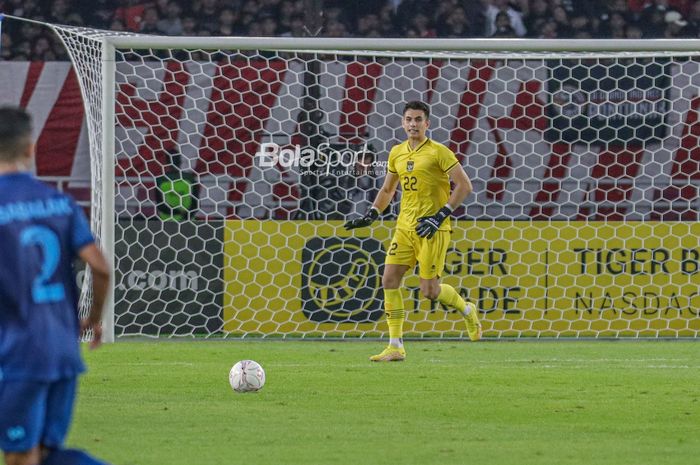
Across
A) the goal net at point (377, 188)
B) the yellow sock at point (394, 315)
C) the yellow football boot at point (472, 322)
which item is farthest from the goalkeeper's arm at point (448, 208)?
the goal net at point (377, 188)

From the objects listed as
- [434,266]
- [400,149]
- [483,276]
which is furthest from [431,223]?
[483,276]

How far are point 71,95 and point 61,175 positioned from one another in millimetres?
764

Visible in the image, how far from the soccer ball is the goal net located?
13.4ft

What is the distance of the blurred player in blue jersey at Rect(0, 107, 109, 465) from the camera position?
3.99m

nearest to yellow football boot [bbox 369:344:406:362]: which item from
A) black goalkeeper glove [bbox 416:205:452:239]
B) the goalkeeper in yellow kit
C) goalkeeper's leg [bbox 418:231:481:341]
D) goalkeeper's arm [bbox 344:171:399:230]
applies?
the goalkeeper in yellow kit

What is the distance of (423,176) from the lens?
10.4 m

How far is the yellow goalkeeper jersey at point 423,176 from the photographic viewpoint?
10.3 metres

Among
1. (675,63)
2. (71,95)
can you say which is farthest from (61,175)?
(675,63)

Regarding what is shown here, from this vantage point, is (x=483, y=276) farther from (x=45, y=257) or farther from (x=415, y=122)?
(x=45, y=257)

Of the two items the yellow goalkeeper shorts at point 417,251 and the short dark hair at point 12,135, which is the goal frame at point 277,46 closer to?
the yellow goalkeeper shorts at point 417,251

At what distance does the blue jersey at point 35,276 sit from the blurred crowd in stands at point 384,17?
43.2 ft

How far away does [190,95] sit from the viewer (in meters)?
12.6

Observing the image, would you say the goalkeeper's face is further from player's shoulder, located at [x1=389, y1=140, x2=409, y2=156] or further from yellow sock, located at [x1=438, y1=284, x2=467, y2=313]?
yellow sock, located at [x1=438, y1=284, x2=467, y2=313]

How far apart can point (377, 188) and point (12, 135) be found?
28.3ft
